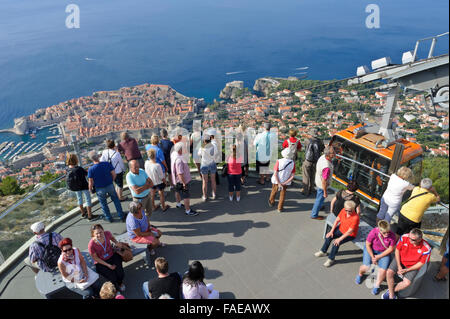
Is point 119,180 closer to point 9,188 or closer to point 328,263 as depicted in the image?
point 328,263

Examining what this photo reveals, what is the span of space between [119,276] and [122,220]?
1461 millimetres

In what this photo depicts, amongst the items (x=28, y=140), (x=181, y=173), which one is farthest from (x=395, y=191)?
(x=28, y=140)

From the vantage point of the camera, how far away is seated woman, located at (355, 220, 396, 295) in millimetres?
3590

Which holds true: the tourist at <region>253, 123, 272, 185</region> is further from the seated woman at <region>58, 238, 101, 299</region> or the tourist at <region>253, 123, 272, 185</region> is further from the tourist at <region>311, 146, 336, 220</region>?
the seated woman at <region>58, 238, 101, 299</region>

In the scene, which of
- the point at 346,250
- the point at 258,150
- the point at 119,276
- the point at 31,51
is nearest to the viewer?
the point at 119,276

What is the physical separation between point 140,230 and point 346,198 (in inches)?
114

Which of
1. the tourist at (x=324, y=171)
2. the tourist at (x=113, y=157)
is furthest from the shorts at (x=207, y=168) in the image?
the tourist at (x=324, y=171)

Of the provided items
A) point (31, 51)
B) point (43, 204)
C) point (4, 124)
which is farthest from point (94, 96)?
point (43, 204)

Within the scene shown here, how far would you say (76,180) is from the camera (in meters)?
4.87

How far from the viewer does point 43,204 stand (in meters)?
5.19

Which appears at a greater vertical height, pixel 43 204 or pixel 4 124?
pixel 43 204

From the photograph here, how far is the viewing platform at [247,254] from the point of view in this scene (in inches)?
154
